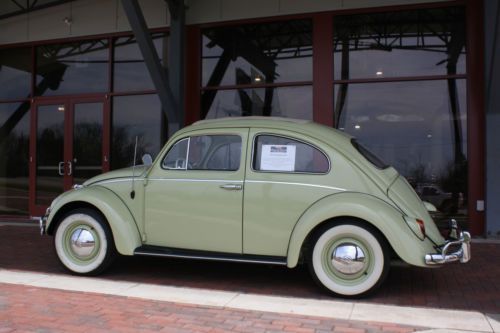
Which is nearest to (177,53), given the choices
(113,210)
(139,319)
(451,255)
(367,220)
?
(113,210)

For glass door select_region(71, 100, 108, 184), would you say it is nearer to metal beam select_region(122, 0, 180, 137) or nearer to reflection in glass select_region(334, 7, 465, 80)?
metal beam select_region(122, 0, 180, 137)

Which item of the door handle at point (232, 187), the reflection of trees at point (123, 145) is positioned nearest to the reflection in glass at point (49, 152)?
the reflection of trees at point (123, 145)

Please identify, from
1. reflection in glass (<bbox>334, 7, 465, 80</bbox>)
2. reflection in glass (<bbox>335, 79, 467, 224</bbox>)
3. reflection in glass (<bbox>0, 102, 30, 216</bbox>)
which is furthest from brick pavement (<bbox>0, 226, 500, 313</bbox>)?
reflection in glass (<bbox>0, 102, 30, 216</bbox>)

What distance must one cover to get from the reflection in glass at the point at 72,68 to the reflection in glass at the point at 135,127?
2.39 feet

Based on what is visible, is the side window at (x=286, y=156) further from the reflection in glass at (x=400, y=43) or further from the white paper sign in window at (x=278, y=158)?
the reflection in glass at (x=400, y=43)

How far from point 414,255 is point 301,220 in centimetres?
113

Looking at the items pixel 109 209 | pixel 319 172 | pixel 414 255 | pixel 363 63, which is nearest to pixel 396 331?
pixel 414 255

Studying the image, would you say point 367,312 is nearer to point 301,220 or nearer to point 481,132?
point 301,220

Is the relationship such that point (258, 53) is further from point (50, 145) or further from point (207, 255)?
point (207, 255)

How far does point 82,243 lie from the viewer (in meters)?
6.06

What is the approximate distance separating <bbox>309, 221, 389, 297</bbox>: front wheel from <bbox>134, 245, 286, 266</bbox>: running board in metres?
0.42

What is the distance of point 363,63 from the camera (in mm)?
9805

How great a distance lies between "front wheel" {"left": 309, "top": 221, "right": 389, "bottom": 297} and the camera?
16.7 ft

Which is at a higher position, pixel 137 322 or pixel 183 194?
pixel 183 194
